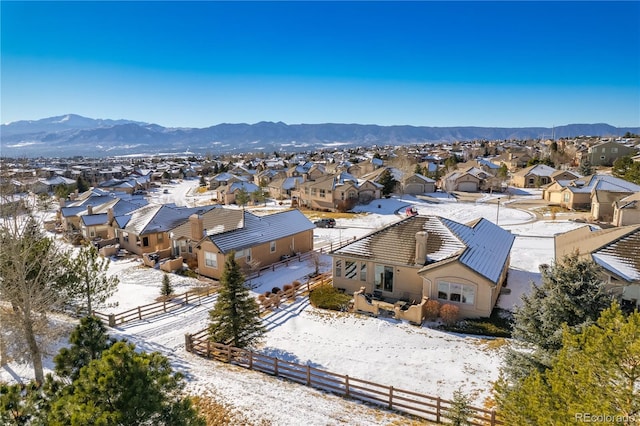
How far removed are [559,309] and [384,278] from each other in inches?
521

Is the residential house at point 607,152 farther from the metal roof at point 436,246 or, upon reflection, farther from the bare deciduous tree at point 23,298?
the bare deciduous tree at point 23,298

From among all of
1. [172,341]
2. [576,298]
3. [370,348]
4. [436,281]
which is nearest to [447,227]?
[436,281]

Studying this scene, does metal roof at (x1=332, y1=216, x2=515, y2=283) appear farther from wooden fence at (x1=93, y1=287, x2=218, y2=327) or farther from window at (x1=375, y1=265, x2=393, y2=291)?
wooden fence at (x1=93, y1=287, x2=218, y2=327)

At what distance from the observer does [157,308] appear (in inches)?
992

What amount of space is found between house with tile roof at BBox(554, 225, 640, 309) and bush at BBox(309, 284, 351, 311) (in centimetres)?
1286

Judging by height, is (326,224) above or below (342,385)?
below

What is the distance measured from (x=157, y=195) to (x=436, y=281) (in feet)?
299

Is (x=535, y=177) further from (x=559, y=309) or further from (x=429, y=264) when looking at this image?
(x=559, y=309)

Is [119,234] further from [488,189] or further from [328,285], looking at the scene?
[488,189]

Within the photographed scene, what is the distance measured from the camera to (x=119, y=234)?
44.4m

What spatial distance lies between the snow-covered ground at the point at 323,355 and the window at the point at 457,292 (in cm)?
262

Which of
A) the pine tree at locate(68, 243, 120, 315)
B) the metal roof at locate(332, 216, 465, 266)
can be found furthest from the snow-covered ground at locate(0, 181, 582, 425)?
the metal roof at locate(332, 216, 465, 266)

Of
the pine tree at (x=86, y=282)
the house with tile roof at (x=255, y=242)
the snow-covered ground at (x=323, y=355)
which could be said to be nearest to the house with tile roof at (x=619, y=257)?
the snow-covered ground at (x=323, y=355)

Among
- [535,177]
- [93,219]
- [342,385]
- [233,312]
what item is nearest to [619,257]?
[342,385]
